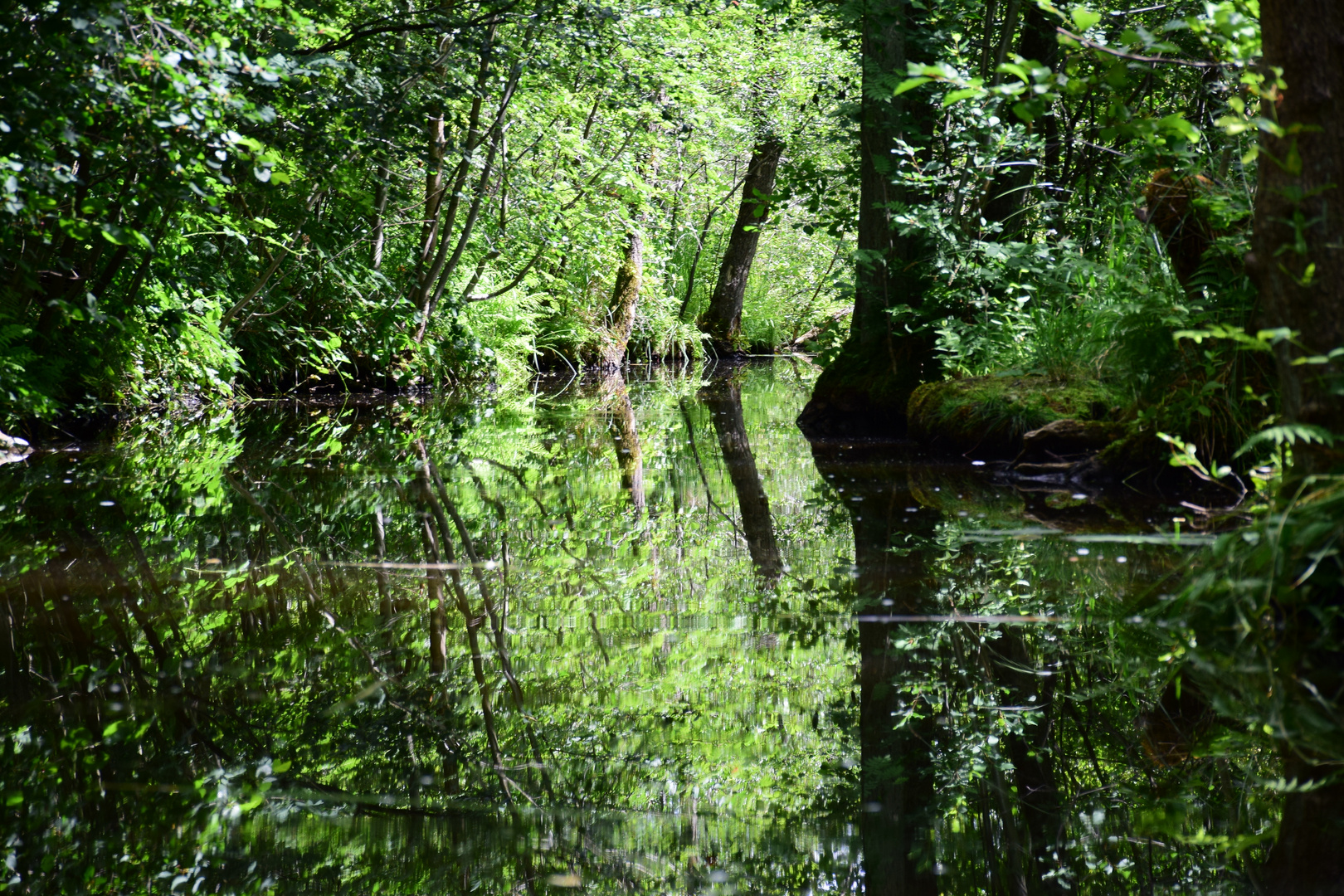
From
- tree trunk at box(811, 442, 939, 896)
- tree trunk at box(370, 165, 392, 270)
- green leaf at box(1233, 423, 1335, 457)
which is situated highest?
tree trunk at box(370, 165, 392, 270)

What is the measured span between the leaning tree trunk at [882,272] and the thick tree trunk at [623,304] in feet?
36.3

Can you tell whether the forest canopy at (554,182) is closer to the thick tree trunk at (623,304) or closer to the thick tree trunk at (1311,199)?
the thick tree trunk at (1311,199)

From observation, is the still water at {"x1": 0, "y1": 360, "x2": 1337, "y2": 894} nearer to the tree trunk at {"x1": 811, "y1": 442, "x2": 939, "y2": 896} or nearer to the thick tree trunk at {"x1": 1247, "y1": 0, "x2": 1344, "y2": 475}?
the tree trunk at {"x1": 811, "y1": 442, "x2": 939, "y2": 896}

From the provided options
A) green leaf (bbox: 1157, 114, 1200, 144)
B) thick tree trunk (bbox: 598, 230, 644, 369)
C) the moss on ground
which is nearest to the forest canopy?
green leaf (bbox: 1157, 114, 1200, 144)

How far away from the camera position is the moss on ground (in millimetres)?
6422

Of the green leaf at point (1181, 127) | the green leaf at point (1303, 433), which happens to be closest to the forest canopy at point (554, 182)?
the green leaf at point (1181, 127)

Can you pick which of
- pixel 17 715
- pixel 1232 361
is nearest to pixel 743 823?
pixel 17 715

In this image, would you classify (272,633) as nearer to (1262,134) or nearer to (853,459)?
(1262,134)

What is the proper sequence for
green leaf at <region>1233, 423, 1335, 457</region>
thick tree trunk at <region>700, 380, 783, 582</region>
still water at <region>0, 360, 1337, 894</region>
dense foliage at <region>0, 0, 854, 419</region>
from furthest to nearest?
dense foliage at <region>0, 0, 854, 419</region>, thick tree trunk at <region>700, 380, 783, 582</region>, green leaf at <region>1233, 423, 1335, 457</region>, still water at <region>0, 360, 1337, 894</region>

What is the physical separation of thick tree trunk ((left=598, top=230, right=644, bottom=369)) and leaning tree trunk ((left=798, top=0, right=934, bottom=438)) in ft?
36.3

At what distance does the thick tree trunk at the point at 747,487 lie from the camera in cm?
459

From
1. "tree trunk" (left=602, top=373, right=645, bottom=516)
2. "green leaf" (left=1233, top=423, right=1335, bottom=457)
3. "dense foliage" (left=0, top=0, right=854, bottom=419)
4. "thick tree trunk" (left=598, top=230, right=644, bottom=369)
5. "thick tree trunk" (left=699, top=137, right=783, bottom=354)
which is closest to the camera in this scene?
"green leaf" (left=1233, top=423, right=1335, bottom=457)

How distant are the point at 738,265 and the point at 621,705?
19.1 m

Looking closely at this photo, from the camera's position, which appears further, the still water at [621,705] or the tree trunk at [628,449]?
the tree trunk at [628,449]
